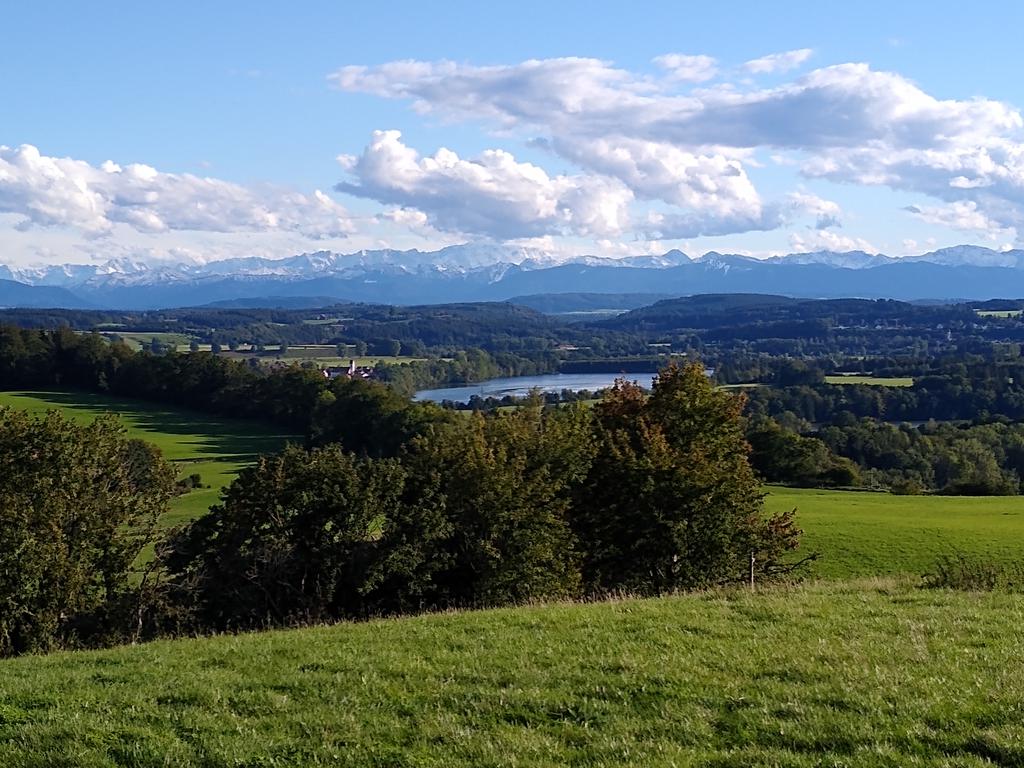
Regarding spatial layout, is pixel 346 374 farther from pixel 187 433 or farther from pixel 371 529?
Result: pixel 371 529

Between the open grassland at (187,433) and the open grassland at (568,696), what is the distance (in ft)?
172

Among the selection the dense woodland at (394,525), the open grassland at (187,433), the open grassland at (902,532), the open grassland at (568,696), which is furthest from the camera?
the open grassland at (187,433)

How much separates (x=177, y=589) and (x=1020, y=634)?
84.6ft

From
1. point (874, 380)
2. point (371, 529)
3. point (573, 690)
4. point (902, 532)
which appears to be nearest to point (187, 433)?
point (371, 529)

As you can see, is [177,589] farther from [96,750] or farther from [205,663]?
[96,750]

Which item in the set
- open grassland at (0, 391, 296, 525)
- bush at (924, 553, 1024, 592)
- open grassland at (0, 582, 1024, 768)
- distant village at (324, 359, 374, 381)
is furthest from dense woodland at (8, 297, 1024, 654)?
distant village at (324, 359, 374, 381)

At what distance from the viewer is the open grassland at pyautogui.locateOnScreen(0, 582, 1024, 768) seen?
8578mm

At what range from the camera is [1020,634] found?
1314 cm

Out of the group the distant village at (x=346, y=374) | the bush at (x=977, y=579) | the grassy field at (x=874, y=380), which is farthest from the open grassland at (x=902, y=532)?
the grassy field at (x=874, y=380)

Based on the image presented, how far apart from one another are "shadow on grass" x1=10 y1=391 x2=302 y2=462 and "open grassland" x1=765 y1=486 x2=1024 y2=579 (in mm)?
54702

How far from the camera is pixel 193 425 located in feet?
353

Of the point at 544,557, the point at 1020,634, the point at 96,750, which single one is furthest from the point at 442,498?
the point at 96,750

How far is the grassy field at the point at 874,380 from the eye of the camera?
165875 mm

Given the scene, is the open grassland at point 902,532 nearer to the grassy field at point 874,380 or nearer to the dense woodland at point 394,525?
the dense woodland at point 394,525
